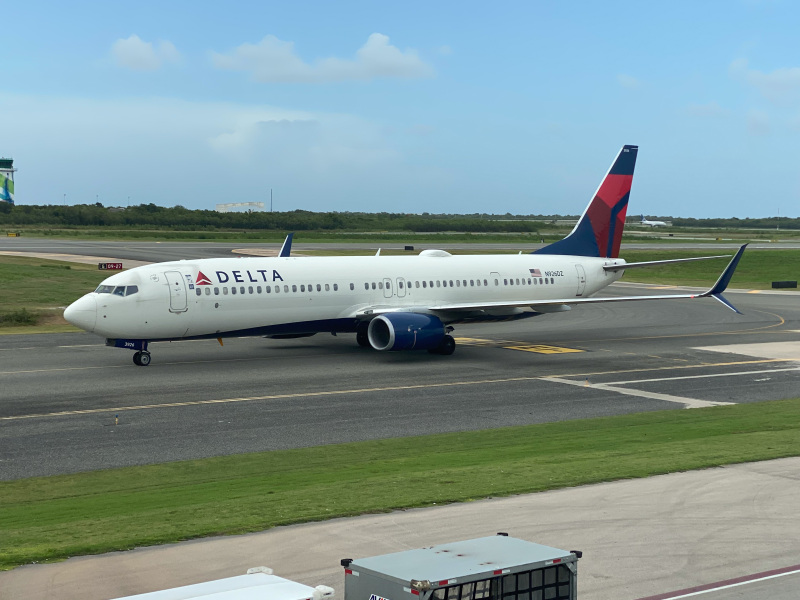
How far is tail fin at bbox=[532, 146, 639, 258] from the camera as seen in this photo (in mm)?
48250

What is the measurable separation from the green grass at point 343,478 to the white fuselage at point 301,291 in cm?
1352

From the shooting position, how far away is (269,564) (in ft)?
45.8

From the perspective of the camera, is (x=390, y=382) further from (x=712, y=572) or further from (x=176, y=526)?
(x=712, y=572)

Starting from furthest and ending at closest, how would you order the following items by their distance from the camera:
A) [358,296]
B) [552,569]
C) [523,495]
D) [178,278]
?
[358,296] → [178,278] → [523,495] → [552,569]

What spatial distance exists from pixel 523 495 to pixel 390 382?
599 inches

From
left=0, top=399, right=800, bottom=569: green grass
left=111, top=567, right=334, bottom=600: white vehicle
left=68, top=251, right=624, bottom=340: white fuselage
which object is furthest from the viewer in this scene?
left=68, top=251, right=624, bottom=340: white fuselage

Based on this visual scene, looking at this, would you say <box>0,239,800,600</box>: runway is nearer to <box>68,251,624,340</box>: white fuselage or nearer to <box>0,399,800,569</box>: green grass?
<box>0,399,800,569</box>: green grass

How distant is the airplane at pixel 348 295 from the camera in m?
34.6

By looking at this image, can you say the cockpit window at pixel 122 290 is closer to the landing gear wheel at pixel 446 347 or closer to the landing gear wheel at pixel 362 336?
the landing gear wheel at pixel 362 336

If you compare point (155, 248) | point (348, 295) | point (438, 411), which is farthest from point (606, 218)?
point (155, 248)

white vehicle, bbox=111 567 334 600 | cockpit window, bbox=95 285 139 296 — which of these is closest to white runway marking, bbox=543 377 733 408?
cockpit window, bbox=95 285 139 296

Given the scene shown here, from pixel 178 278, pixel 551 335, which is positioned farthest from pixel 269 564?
pixel 551 335

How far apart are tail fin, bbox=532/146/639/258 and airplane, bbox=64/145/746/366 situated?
0.27ft

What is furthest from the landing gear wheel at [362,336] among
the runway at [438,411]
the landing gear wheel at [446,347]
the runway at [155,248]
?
the runway at [155,248]
